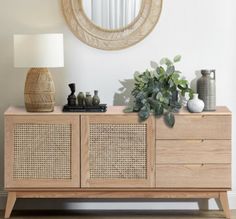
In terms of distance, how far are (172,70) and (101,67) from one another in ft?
1.89

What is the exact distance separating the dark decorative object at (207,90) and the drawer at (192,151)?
25 cm

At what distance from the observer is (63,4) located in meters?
4.80

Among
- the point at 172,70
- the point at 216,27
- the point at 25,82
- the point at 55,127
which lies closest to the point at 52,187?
the point at 55,127

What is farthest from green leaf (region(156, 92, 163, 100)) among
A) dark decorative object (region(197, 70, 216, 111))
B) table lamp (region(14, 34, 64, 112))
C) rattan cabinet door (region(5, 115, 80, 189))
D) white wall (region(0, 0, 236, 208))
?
→ table lamp (region(14, 34, 64, 112))

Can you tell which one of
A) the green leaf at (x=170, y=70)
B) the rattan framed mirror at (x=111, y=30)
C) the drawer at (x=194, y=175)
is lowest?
the drawer at (x=194, y=175)

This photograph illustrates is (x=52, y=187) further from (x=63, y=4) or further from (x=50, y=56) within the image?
(x=63, y=4)

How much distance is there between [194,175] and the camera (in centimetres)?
454

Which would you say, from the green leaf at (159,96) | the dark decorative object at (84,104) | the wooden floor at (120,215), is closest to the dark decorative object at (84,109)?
the dark decorative object at (84,104)

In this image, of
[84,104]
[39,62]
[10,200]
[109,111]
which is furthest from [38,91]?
[10,200]

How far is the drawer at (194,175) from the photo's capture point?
4.54 meters

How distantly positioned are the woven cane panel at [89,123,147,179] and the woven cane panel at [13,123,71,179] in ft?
0.56

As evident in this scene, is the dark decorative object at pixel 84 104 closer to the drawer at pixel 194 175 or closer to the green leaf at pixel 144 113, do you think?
the green leaf at pixel 144 113

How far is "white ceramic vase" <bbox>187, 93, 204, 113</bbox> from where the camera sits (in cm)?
452

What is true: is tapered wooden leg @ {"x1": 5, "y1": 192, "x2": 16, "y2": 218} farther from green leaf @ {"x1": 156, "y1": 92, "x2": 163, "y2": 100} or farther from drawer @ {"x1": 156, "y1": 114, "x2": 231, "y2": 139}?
green leaf @ {"x1": 156, "y1": 92, "x2": 163, "y2": 100}
